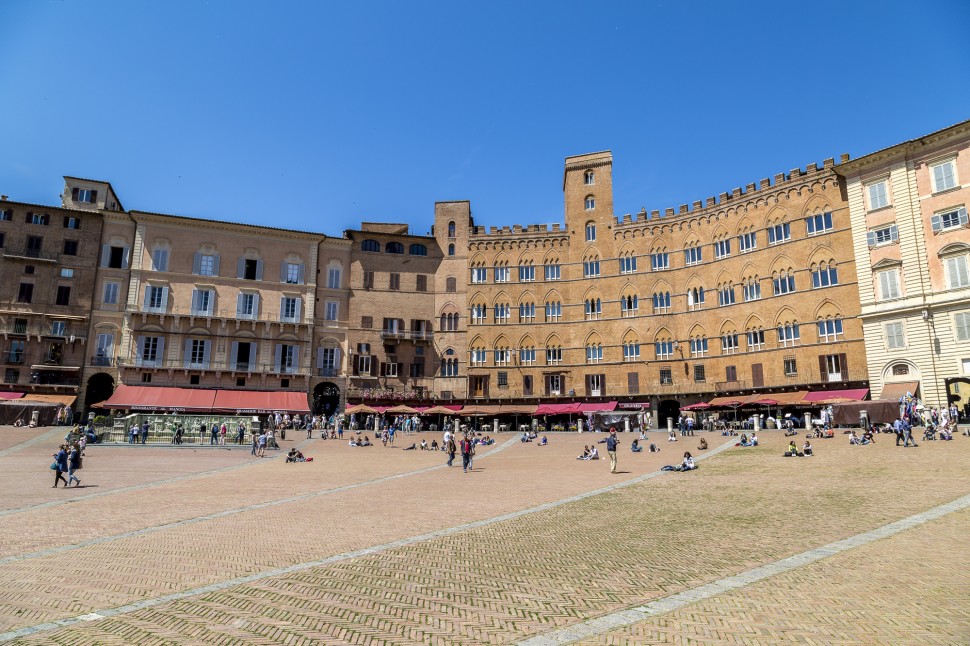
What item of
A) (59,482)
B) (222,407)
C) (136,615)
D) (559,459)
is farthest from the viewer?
(222,407)

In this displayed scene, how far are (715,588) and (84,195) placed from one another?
61.9m

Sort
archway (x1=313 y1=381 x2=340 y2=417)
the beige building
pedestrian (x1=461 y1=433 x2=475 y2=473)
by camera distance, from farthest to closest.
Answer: archway (x1=313 y1=381 x2=340 y2=417) < the beige building < pedestrian (x1=461 y1=433 x2=475 y2=473)

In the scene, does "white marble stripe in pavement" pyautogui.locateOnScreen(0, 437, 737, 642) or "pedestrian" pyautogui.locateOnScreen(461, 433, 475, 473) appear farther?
"pedestrian" pyautogui.locateOnScreen(461, 433, 475, 473)

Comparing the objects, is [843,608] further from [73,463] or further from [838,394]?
[838,394]

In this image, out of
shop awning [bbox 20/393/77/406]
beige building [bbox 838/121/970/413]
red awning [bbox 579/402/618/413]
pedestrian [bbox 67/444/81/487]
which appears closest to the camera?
pedestrian [bbox 67/444/81/487]

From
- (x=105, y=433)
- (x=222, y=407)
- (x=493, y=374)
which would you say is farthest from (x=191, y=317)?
(x=493, y=374)

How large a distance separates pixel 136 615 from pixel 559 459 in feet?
79.7

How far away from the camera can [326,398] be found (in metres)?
56.8

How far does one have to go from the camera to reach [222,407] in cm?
5009

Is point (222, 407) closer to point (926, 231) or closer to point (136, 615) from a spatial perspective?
point (136, 615)

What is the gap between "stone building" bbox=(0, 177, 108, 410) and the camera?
4900cm

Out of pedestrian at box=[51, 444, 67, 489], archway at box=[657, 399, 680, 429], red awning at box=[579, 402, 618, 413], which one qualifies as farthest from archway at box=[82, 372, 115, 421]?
archway at box=[657, 399, 680, 429]

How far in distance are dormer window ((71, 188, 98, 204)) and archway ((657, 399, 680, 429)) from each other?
52839mm

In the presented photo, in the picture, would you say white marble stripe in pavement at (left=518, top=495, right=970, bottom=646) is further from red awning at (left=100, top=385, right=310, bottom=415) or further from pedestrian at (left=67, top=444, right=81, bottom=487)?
red awning at (left=100, top=385, right=310, bottom=415)
